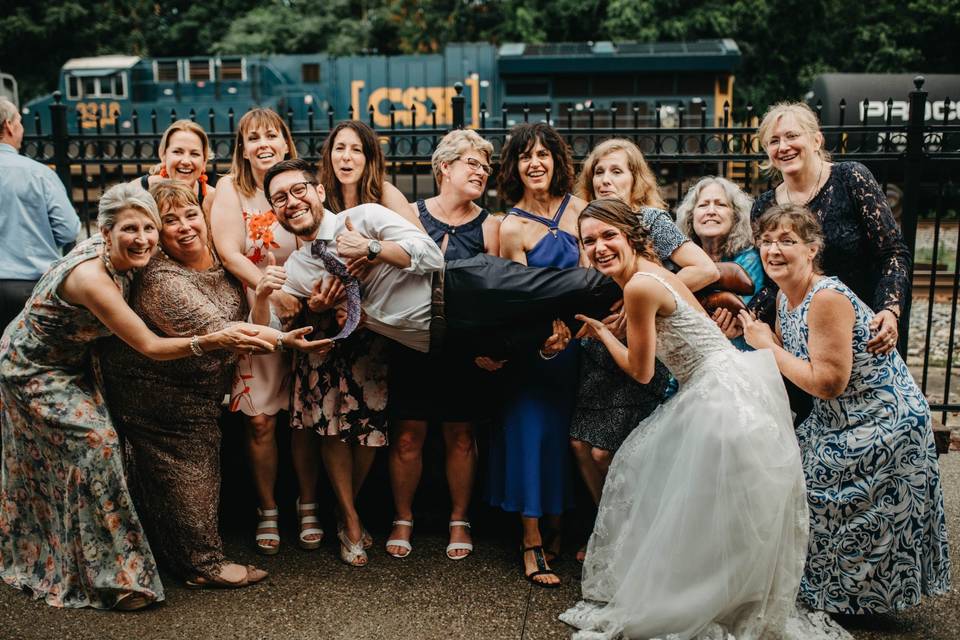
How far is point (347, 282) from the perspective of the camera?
3334 mm

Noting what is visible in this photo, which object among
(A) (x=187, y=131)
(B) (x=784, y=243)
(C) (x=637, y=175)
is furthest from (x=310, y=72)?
(B) (x=784, y=243)

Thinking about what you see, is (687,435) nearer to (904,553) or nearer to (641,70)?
(904,553)

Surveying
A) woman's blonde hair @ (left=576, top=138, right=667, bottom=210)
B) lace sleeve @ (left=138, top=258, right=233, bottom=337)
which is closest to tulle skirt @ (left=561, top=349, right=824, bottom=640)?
woman's blonde hair @ (left=576, top=138, right=667, bottom=210)

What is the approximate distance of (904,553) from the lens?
308cm

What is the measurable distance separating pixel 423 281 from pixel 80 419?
150 cm

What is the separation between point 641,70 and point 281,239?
53.8 ft

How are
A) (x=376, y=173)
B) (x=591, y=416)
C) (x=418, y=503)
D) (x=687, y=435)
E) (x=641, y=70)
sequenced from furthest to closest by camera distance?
(x=641, y=70) → (x=418, y=503) → (x=376, y=173) → (x=591, y=416) → (x=687, y=435)

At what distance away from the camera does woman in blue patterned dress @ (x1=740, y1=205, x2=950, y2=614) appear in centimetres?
304

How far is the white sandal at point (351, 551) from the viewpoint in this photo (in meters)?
3.79

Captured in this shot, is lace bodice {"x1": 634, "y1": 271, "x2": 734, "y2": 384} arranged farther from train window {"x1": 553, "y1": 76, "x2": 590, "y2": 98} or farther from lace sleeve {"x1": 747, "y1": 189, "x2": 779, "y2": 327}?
train window {"x1": 553, "y1": 76, "x2": 590, "y2": 98}

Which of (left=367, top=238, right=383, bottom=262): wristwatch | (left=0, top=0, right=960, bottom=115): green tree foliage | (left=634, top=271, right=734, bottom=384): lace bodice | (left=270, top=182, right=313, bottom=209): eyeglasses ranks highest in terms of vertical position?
(left=0, top=0, right=960, bottom=115): green tree foliage

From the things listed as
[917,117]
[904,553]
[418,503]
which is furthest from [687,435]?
[917,117]

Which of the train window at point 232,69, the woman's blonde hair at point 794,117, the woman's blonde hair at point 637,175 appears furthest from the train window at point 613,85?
the woman's blonde hair at point 637,175

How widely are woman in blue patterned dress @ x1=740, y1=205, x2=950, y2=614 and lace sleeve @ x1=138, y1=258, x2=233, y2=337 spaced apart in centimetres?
231
